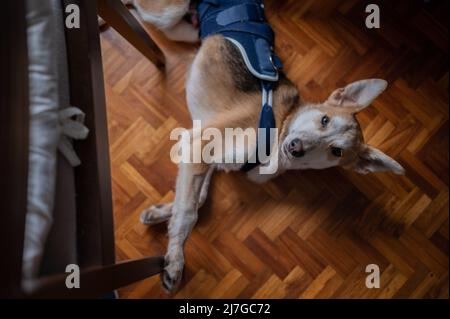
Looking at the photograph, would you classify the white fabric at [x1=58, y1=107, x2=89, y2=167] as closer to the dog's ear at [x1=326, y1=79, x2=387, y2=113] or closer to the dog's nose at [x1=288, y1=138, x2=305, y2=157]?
the dog's nose at [x1=288, y1=138, x2=305, y2=157]

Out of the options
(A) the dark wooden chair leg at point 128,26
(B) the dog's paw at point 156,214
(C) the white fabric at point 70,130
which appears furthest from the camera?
(B) the dog's paw at point 156,214

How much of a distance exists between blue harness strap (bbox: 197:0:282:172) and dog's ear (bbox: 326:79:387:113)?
0.28m

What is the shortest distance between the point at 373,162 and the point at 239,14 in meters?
0.85

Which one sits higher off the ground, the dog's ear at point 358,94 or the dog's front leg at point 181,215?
the dog's ear at point 358,94

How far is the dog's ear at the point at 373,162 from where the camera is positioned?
1547 millimetres

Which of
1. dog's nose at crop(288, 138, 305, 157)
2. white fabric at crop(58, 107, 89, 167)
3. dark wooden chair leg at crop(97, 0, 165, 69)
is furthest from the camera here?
dog's nose at crop(288, 138, 305, 157)

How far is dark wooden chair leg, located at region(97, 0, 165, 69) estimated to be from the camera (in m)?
1.33

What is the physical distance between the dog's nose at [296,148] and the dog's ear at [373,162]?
268 mm

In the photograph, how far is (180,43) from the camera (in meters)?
2.08

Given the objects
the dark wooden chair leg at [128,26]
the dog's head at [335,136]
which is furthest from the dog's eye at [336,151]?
the dark wooden chair leg at [128,26]

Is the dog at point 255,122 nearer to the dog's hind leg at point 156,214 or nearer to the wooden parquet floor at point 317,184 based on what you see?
the dog's hind leg at point 156,214

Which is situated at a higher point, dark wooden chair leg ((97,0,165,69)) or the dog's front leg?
dark wooden chair leg ((97,0,165,69))

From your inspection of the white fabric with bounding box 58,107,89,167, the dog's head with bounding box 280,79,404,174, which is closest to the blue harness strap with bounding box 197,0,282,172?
the dog's head with bounding box 280,79,404,174

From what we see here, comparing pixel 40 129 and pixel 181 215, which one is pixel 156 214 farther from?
pixel 40 129
